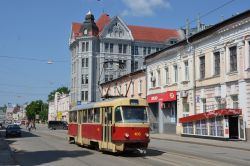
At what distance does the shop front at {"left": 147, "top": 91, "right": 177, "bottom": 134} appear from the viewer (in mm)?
46094

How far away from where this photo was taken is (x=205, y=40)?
1545 inches

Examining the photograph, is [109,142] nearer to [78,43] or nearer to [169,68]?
[169,68]

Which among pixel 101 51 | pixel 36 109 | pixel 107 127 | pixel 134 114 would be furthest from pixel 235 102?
pixel 36 109

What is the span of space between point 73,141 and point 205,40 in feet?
50.5

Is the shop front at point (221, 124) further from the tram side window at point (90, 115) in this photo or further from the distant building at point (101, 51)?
the distant building at point (101, 51)

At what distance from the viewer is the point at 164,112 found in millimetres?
48344

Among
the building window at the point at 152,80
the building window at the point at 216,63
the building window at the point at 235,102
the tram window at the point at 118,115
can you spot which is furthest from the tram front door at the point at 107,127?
the building window at the point at 152,80

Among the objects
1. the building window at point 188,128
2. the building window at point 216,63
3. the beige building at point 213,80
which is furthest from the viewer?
the building window at point 188,128

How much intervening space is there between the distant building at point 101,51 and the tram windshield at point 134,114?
67.1 m

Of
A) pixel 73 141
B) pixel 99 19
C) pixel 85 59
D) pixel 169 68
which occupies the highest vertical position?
pixel 99 19

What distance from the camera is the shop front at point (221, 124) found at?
33344 millimetres

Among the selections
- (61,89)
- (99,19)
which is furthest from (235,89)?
(61,89)

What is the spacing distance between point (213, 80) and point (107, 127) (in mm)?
18925

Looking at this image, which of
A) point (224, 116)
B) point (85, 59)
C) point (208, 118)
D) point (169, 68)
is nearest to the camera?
point (224, 116)
